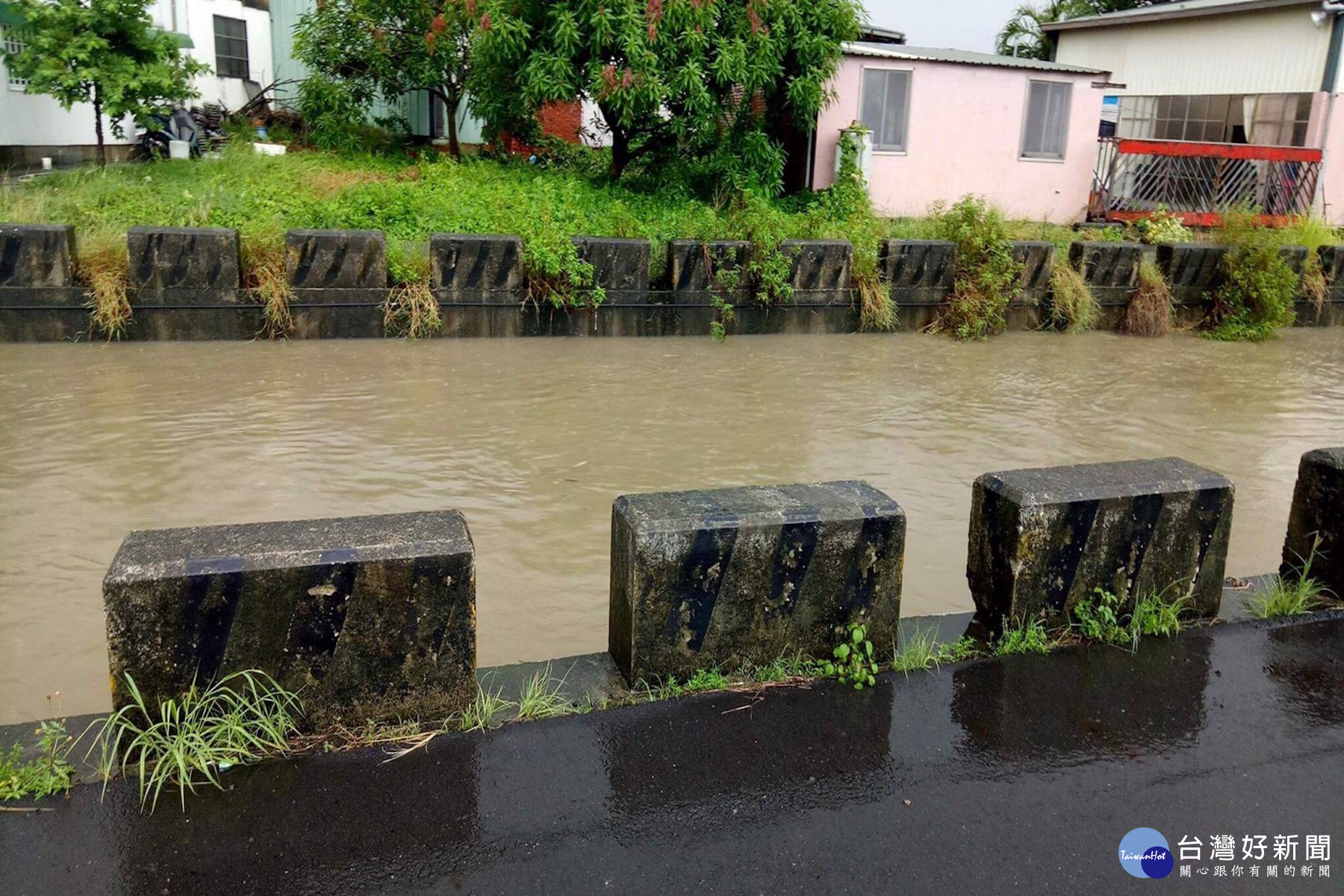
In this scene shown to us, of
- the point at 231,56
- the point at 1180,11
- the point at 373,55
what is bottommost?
the point at 373,55

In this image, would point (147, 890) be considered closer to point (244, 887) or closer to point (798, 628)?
point (244, 887)

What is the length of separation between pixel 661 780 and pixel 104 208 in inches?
372

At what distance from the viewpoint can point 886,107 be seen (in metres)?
15.8

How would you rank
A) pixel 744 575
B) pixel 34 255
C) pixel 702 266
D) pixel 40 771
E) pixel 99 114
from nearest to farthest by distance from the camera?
pixel 40 771, pixel 744 575, pixel 34 255, pixel 702 266, pixel 99 114

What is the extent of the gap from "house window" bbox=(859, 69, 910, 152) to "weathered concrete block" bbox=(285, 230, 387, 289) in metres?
8.86

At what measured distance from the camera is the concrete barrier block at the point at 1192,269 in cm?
1146

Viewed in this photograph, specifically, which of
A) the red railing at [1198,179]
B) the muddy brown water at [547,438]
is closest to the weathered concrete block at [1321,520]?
the muddy brown water at [547,438]

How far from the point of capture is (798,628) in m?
3.40

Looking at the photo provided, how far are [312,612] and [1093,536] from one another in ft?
7.83

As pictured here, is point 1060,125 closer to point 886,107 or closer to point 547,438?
point 886,107

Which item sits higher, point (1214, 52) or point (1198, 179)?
point (1214, 52)

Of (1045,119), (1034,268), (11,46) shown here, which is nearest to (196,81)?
(11,46)

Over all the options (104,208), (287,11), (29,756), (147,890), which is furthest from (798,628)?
(287,11)

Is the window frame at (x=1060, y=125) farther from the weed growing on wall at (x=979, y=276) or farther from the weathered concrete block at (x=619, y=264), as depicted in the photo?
the weathered concrete block at (x=619, y=264)
